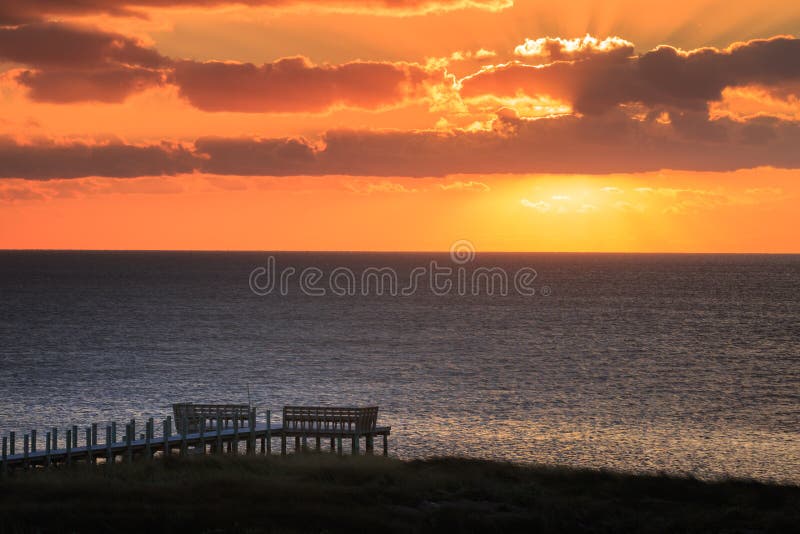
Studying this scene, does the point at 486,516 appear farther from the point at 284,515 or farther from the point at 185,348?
the point at 185,348

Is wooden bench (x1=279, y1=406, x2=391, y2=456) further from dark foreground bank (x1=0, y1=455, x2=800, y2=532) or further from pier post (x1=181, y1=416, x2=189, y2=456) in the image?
dark foreground bank (x1=0, y1=455, x2=800, y2=532)

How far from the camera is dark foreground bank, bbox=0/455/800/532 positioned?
25188mm

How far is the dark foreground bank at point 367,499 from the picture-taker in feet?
82.6

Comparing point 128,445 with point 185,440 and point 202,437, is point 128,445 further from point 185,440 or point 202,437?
point 202,437

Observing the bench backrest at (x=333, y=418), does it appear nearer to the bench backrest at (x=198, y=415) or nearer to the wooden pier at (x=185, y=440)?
the wooden pier at (x=185, y=440)

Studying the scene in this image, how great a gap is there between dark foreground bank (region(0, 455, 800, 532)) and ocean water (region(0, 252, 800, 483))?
12.2 metres

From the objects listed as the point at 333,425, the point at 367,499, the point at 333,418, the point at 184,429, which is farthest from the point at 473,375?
the point at 367,499

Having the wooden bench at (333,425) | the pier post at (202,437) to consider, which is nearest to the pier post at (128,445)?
the pier post at (202,437)

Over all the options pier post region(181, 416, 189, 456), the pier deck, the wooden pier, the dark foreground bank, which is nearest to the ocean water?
the wooden pier

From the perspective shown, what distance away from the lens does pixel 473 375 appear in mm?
75688

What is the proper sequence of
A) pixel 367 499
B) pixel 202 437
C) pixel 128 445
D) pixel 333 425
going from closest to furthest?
1. pixel 367 499
2. pixel 128 445
3. pixel 202 437
4. pixel 333 425

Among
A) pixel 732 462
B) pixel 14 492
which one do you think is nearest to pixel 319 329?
pixel 732 462

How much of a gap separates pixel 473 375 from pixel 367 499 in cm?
4798

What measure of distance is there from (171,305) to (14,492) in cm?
13820
